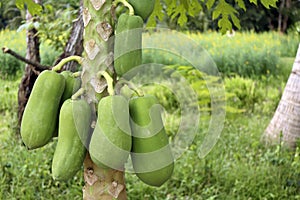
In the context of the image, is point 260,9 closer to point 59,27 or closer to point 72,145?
point 59,27

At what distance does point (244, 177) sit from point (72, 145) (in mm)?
3077

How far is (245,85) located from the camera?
7082mm

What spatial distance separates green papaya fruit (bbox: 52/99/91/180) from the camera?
3.69 feet

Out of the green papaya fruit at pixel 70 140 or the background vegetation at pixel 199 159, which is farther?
the background vegetation at pixel 199 159

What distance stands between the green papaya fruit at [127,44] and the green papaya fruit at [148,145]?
0.09 m

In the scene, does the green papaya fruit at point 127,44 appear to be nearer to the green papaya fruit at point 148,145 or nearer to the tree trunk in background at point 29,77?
the green papaya fruit at point 148,145

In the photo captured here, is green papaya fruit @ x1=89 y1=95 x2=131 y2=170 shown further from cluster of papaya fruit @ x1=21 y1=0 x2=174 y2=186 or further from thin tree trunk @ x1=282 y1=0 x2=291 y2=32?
thin tree trunk @ x1=282 y1=0 x2=291 y2=32

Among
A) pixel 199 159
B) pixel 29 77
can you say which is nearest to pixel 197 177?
pixel 199 159

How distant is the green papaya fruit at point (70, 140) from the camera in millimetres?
1125

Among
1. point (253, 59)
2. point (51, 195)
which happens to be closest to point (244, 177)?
point (51, 195)

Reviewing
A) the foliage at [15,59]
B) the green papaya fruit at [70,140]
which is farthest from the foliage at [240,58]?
the green papaya fruit at [70,140]

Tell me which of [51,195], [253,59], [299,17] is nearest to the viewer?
[51,195]

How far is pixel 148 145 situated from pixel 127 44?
0.25 m

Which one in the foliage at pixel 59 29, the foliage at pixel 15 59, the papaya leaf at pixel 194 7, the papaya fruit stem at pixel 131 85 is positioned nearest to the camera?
the papaya fruit stem at pixel 131 85
